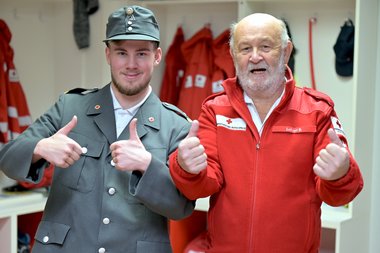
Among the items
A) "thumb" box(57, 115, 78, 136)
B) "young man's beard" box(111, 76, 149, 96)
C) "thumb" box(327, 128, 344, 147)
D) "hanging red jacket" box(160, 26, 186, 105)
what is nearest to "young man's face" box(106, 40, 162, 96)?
"young man's beard" box(111, 76, 149, 96)

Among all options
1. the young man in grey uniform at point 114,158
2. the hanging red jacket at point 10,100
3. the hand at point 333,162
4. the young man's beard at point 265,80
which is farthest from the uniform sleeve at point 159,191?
the hanging red jacket at point 10,100

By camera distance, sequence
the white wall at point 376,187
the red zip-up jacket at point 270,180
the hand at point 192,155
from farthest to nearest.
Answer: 1. the white wall at point 376,187
2. the red zip-up jacket at point 270,180
3. the hand at point 192,155

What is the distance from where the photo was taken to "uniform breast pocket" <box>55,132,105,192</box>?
201 centimetres

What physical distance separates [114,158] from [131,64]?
13.9 inches

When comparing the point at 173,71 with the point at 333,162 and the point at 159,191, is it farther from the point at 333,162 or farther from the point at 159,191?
the point at 333,162

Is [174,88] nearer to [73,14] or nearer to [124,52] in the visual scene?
[73,14]

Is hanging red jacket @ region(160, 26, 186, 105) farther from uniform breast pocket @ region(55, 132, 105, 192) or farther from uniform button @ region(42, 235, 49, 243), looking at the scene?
uniform button @ region(42, 235, 49, 243)

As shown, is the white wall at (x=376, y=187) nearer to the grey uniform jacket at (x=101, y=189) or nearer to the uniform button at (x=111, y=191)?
the grey uniform jacket at (x=101, y=189)

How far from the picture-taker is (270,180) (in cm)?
182

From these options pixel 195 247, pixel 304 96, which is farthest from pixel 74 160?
pixel 195 247

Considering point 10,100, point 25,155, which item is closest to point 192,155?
point 25,155

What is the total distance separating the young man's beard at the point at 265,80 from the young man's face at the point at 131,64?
35 cm

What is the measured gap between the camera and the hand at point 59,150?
6.14ft

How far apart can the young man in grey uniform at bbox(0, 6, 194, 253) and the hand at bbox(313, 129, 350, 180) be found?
1.59ft
